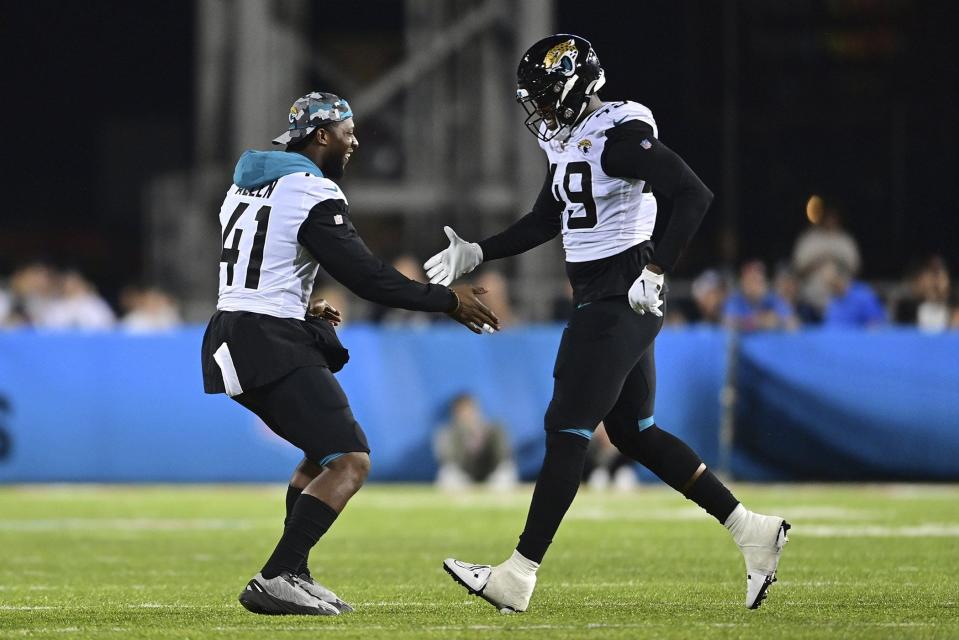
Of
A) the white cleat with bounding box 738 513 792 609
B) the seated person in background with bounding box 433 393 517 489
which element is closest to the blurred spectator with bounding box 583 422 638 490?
the seated person in background with bounding box 433 393 517 489

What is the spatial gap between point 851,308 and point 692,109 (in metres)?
4.94

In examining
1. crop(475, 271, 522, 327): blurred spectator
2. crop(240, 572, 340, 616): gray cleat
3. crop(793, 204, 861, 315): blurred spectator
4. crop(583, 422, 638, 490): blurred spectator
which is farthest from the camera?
crop(793, 204, 861, 315): blurred spectator

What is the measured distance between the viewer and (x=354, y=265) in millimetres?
6266

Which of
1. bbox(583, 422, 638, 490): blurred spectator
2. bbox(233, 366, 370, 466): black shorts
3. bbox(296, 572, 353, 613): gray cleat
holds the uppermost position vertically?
bbox(233, 366, 370, 466): black shorts

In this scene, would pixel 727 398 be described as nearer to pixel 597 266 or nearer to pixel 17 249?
pixel 597 266

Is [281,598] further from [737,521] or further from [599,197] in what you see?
[599,197]

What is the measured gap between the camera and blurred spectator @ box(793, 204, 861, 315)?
1502 centimetres

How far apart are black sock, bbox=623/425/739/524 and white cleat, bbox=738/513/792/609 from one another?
0.12 m

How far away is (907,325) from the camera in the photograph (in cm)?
1540

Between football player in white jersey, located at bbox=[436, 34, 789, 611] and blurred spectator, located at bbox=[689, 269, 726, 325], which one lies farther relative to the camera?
blurred spectator, located at bbox=[689, 269, 726, 325]

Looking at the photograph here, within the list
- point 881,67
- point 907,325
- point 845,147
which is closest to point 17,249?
point 845,147

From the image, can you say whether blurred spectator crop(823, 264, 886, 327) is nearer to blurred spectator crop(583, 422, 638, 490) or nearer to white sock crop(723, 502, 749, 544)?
blurred spectator crop(583, 422, 638, 490)

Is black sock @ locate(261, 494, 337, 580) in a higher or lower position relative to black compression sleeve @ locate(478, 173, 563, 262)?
lower

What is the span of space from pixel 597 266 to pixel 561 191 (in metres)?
0.35
